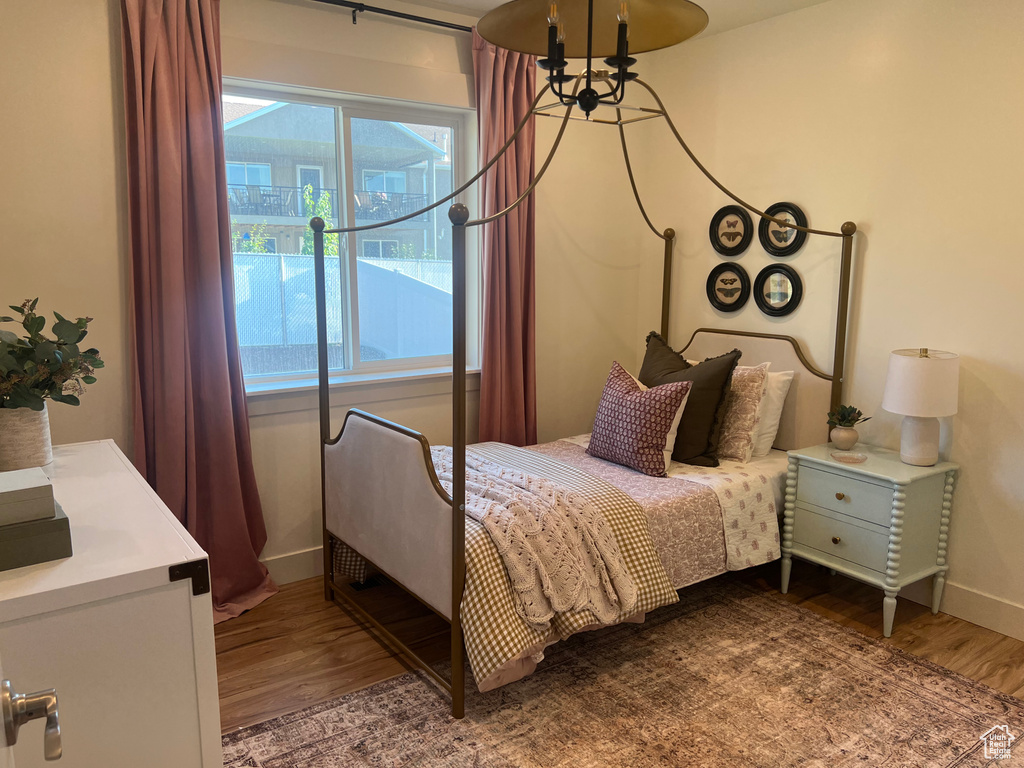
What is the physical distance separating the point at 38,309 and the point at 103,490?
1173 millimetres

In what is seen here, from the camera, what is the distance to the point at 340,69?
306 cm

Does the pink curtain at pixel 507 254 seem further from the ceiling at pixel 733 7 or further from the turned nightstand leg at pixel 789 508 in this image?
the turned nightstand leg at pixel 789 508

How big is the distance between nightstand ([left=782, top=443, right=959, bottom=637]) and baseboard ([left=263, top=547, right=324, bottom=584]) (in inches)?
79.8

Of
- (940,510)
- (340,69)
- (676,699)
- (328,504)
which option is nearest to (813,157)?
(940,510)

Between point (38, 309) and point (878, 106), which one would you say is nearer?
point (38, 309)

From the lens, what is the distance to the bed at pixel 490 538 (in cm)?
225

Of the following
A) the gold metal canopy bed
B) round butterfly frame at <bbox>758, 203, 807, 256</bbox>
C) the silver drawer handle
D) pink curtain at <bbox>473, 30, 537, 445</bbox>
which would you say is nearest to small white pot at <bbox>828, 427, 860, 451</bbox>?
the gold metal canopy bed

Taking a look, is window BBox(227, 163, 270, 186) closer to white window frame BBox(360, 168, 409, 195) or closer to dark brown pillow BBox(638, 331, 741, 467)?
white window frame BBox(360, 168, 409, 195)

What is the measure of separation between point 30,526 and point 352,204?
2.29 metres

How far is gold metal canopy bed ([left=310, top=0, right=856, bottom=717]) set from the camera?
2.19 metres

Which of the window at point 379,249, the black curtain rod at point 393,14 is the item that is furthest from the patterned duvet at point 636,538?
the black curtain rod at point 393,14

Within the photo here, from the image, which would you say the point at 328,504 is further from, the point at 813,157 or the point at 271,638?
the point at 813,157

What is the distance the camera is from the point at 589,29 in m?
1.67

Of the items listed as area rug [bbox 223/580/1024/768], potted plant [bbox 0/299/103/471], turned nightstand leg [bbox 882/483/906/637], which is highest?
potted plant [bbox 0/299/103/471]
